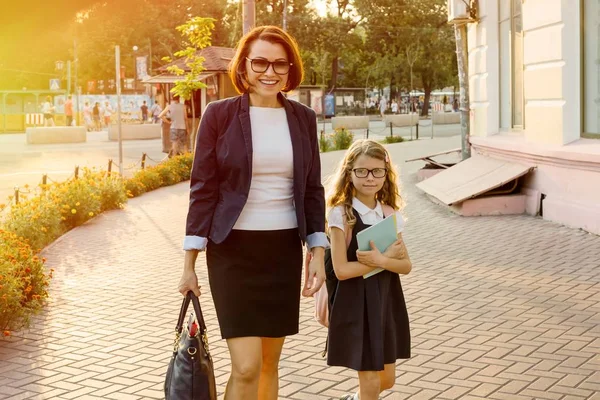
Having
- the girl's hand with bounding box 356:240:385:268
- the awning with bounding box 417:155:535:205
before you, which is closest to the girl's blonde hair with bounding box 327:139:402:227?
the girl's hand with bounding box 356:240:385:268

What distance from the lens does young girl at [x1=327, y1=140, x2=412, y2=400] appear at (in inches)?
167

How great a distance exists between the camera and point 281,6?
205 ft

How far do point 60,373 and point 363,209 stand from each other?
8.58ft

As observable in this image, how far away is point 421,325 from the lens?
7039mm

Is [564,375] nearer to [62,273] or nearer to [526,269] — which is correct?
[526,269]

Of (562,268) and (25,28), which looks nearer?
(25,28)

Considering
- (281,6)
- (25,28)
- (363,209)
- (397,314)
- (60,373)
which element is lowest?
(60,373)

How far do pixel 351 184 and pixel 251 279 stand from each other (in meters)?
0.76

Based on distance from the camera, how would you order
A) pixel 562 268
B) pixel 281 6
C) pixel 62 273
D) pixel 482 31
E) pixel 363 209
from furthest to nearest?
1. pixel 281 6
2. pixel 482 31
3. pixel 62 273
4. pixel 562 268
5. pixel 363 209

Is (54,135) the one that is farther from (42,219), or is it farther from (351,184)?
(351,184)

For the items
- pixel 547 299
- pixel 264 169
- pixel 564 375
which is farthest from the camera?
pixel 547 299

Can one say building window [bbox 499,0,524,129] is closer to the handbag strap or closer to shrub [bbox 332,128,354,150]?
the handbag strap

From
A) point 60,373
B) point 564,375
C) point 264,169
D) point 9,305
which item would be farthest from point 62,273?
point 264,169

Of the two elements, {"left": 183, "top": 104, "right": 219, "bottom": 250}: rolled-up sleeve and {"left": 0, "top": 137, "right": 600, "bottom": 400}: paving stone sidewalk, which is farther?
{"left": 0, "top": 137, "right": 600, "bottom": 400}: paving stone sidewalk
